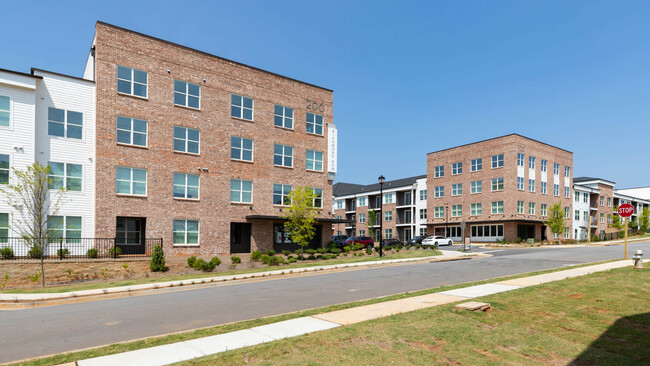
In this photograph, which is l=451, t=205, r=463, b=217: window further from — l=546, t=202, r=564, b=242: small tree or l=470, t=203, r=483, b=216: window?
l=546, t=202, r=564, b=242: small tree

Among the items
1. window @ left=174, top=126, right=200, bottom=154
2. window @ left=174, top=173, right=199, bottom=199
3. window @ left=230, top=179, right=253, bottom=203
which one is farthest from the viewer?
window @ left=230, top=179, right=253, bottom=203

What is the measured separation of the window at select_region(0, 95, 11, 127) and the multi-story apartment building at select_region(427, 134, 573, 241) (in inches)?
2061

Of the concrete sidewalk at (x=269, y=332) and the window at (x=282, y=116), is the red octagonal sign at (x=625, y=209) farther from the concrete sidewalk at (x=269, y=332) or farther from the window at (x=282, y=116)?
the window at (x=282, y=116)

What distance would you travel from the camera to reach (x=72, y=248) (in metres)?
24.7

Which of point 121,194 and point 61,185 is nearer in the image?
point 61,185

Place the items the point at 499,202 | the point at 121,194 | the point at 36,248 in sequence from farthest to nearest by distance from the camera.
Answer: the point at 499,202 → the point at 121,194 → the point at 36,248

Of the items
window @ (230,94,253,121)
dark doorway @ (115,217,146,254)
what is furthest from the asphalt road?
window @ (230,94,253,121)

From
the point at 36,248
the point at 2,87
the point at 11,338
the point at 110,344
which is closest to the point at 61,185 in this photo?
the point at 36,248

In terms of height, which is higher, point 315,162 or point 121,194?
point 315,162

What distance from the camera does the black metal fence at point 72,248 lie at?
22109mm

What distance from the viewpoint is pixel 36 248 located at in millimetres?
22125

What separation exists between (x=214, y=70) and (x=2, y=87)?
523 inches

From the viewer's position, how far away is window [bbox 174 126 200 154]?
97.0ft

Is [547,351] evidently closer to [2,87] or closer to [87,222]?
[87,222]
